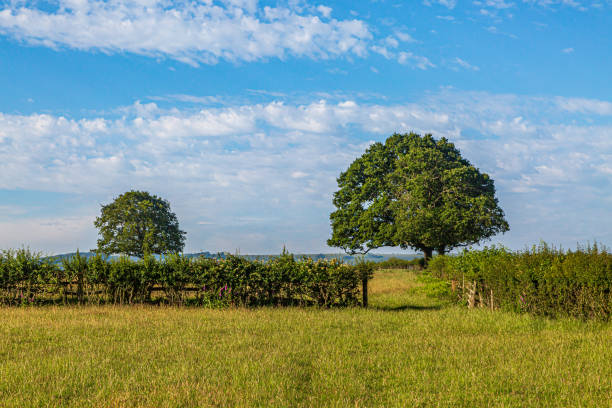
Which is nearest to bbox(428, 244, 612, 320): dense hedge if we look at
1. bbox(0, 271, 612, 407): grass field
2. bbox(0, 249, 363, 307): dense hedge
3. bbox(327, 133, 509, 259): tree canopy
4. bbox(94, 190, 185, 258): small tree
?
bbox(0, 271, 612, 407): grass field

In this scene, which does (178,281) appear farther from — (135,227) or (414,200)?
(135,227)

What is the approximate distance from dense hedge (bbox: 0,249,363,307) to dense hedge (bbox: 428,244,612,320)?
495 centimetres

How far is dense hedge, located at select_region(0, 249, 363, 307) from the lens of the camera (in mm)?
18250

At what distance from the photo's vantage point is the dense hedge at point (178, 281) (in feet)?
59.9

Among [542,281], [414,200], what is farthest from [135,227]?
[542,281]

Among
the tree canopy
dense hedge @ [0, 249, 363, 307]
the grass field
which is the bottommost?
the grass field

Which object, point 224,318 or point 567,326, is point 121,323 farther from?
point 567,326

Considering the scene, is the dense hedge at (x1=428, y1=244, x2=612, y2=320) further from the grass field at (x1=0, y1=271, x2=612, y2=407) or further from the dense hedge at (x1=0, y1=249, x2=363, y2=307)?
the dense hedge at (x1=0, y1=249, x2=363, y2=307)

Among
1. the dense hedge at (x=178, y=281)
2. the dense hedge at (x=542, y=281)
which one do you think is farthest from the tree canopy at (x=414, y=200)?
the dense hedge at (x=178, y=281)

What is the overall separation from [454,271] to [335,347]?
11.4 m

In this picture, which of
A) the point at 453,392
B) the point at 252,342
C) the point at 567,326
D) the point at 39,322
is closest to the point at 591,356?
the point at 567,326

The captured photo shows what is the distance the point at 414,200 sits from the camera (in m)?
35.5

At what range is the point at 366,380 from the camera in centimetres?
820

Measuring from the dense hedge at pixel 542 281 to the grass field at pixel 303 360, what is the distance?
762 millimetres
